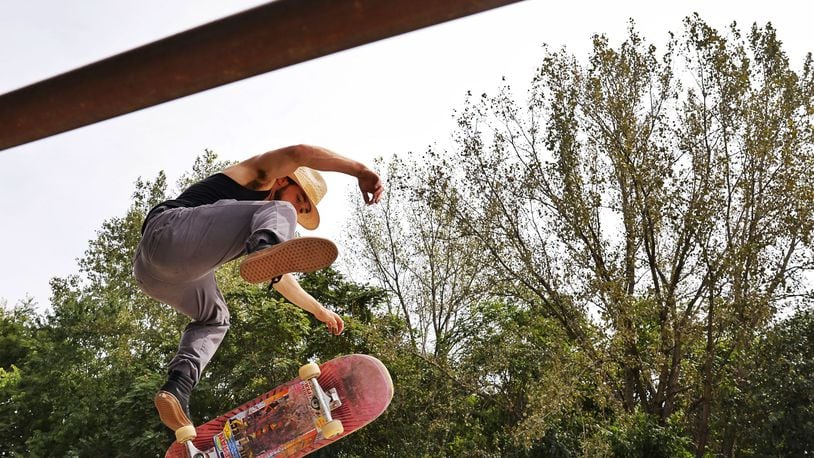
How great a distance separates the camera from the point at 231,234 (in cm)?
234

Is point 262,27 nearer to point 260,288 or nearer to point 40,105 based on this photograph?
point 40,105

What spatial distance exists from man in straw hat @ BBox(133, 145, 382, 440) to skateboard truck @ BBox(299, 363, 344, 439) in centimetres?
75

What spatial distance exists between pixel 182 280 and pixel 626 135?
9833 millimetres

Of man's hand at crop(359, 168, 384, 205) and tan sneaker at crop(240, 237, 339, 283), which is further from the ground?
man's hand at crop(359, 168, 384, 205)

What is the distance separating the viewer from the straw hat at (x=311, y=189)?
2.83 m

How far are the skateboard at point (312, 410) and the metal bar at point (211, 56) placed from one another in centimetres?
317

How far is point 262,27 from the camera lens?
69cm

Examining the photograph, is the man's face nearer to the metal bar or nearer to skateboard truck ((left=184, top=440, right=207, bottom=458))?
skateboard truck ((left=184, top=440, right=207, bottom=458))

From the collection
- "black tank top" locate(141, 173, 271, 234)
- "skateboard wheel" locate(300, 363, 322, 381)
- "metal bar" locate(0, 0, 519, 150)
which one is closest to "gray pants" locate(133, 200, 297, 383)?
"black tank top" locate(141, 173, 271, 234)

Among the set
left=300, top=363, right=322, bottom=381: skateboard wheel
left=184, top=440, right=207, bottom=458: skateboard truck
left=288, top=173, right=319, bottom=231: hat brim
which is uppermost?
left=288, top=173, right=319, bottom=231: hat brim

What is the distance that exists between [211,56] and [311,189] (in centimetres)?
218

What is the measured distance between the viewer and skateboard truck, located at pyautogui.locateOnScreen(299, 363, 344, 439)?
3.61 meters

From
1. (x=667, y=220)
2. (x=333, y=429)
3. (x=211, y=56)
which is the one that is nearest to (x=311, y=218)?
(x=333, y=429)

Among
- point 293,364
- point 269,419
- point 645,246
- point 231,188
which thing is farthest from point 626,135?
point 231,188
